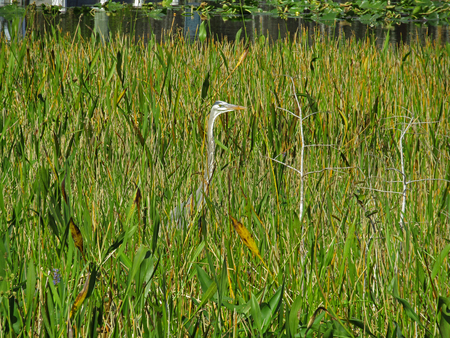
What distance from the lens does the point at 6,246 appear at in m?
1.35

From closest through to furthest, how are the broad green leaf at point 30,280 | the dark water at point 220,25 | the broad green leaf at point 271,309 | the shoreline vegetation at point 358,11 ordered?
the broad green leaf at point 30,280
the broad green leaf at point 271,309
the dark water at point 220,25
the shoreline vegetation at point 358,11

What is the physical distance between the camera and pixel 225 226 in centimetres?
172

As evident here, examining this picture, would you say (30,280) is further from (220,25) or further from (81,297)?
(220,25)

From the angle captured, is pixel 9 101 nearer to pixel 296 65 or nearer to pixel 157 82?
pixel 157 82

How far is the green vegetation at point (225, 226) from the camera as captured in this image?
117 cm

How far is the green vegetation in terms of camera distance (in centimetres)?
117

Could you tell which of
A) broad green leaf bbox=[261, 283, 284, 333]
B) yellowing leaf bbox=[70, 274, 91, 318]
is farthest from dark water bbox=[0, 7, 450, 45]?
yellowing leaf bbox=[70, 274, 91, 318]

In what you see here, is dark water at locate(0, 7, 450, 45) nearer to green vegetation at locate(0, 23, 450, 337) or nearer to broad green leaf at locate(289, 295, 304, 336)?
green vegetation at locate(0, 23, 450, 337)

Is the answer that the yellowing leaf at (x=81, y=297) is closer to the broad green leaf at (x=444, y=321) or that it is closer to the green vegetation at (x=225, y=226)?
the green vegetation at (x=225, y=226)

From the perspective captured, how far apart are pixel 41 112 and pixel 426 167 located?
79.4 inches

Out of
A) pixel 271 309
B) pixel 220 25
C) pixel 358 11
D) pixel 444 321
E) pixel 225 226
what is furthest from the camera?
pixel 358 11

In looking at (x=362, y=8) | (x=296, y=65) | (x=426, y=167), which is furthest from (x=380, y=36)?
(x=426, y=167)

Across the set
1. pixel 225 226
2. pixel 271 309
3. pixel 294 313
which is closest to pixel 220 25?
pixel 225 226

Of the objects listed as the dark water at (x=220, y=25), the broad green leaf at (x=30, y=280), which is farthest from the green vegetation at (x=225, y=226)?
the dark water at (x=220, y=25)
